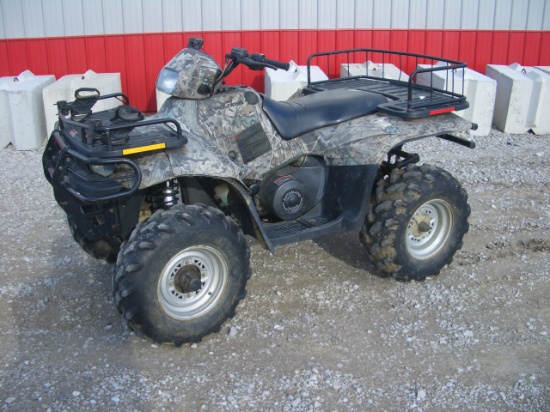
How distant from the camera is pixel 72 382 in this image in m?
4.12

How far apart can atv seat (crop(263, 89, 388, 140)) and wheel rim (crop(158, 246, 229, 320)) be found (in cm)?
115

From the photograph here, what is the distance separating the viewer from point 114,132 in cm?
427

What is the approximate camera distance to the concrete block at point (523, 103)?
10188mm

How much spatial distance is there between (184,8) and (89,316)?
689 cm

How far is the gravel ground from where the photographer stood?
4.01m

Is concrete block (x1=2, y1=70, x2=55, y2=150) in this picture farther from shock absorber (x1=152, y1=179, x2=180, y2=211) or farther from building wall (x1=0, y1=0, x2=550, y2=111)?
shock absorber (x1=152, y1=179, x2=180, y2=211)

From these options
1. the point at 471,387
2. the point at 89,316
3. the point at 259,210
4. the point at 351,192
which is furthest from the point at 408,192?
the point at 89,316

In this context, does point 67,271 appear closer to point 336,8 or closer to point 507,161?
point 507,161

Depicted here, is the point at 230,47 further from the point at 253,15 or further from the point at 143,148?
the point at 143,148

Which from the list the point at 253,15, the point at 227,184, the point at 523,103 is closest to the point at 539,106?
the point at 523,103

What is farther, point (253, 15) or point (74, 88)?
point (253, 15)

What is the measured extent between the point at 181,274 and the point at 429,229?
7.15 ft

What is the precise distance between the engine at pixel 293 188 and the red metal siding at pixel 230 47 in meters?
6.06

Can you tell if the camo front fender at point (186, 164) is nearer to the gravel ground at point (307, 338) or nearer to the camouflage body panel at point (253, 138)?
the camouflage body panel at point (253, 138)
